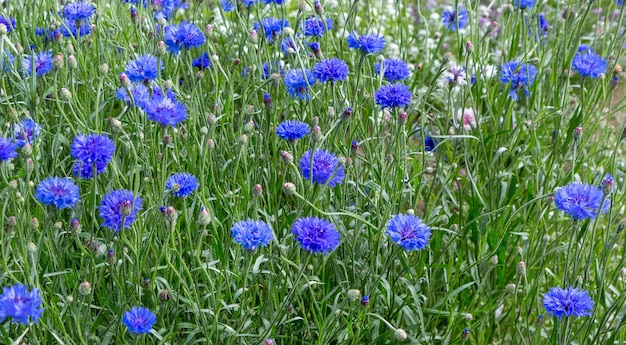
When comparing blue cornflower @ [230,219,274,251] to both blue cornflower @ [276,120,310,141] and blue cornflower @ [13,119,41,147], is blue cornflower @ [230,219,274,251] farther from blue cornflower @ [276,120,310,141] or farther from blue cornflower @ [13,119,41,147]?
blue cornflower @ [13,119,41,147]

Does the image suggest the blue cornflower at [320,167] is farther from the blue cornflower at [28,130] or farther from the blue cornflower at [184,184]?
the blue cornflower at [28,130]

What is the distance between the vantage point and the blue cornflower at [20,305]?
1.36 meters

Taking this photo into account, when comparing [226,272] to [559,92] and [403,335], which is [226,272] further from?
[559,92]

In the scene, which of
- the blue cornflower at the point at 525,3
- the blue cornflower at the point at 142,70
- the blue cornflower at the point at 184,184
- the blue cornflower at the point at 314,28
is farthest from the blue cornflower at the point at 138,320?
the blue cornflower at the point at 525,3

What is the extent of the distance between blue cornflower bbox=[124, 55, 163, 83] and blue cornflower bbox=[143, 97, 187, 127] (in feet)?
0.98

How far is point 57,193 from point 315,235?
51 centimetres

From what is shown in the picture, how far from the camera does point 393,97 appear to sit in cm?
191

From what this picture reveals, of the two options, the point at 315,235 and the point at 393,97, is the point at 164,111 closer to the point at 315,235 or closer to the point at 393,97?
the point at 315,235

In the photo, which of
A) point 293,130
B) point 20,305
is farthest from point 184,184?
point 20,305

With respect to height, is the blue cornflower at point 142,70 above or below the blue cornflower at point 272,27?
above

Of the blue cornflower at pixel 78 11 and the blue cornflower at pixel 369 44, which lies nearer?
the blue cornflower at pixel 369 44

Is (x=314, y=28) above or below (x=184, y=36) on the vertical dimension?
below

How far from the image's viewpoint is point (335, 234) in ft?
5.23

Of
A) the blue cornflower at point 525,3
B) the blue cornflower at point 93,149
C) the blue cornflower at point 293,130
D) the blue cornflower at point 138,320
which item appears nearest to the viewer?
the blue cornflower at point 138,320
